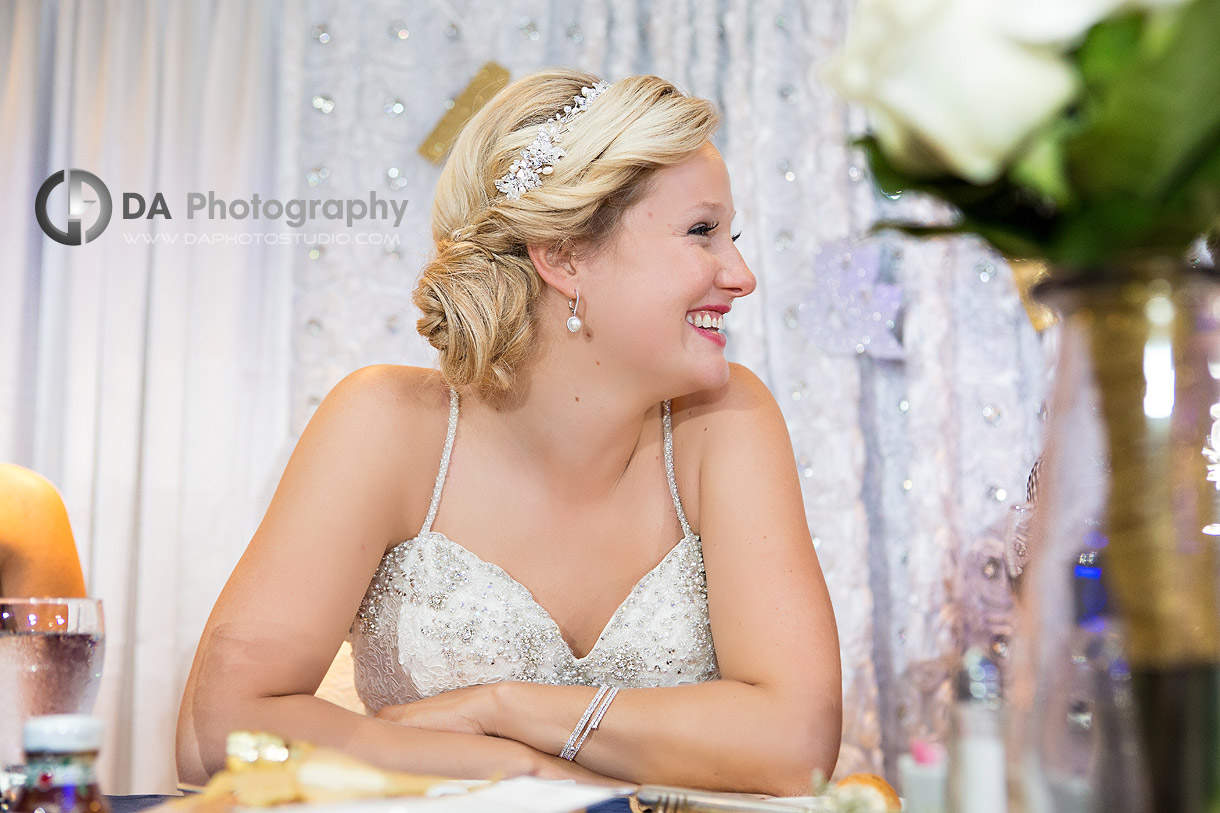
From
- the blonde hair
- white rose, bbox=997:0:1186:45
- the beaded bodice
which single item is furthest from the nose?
white rose, bbox=997:0:1186:45

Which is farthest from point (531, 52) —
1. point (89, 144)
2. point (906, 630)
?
point (906, 630)

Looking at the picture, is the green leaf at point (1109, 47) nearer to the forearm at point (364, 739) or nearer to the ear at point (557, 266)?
the forearm at point (364, 739)

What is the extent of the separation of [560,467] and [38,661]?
107cm

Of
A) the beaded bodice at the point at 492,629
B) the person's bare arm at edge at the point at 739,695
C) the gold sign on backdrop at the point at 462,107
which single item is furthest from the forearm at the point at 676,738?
the gold sign on backdrop at the point at 462,107

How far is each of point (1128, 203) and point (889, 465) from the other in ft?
8.17

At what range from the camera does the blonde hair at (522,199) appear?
63.0 inches

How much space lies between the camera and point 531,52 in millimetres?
2822

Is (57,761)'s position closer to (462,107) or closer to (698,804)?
(698,804)

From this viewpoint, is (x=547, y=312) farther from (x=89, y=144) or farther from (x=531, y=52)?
(x=89, y=144)

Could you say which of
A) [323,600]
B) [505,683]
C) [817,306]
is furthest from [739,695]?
[817,306]

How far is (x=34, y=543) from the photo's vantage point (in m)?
1.41

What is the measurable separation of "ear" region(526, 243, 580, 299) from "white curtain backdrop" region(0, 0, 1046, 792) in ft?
3.76

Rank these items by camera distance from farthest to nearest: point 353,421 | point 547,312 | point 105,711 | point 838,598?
point 838,598, point 105,711, point 547,312, point 353,421

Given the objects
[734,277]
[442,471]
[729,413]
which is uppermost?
[734,277]
